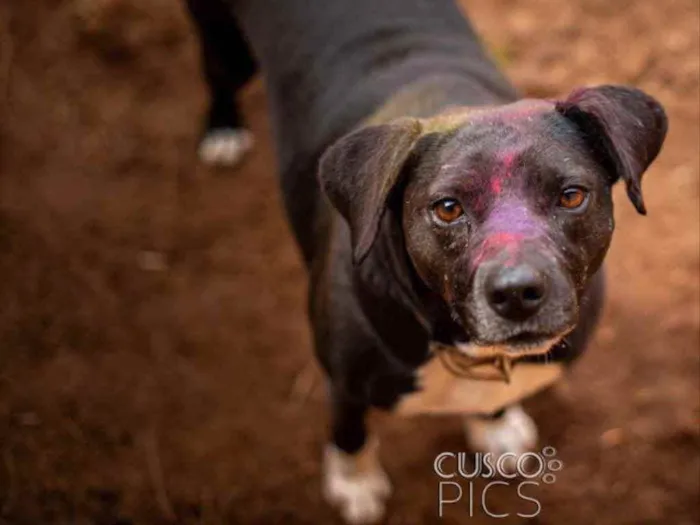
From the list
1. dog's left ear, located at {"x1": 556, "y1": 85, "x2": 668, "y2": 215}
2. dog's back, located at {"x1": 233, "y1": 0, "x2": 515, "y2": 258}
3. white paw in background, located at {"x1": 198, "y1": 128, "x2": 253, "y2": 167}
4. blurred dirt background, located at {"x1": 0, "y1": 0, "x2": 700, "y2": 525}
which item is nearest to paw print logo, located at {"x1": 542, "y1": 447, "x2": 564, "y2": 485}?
blurred dirt background, located at {"x1": 0, "y1": 0, "x2": 700, "y2": 525}

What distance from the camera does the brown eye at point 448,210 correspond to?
5.97ft

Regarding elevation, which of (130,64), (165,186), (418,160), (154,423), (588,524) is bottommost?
(588,524)

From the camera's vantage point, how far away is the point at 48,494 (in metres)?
2.80

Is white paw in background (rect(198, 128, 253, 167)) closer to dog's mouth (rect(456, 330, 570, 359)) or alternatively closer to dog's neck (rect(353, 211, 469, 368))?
dog's neck (rect(353, 211, 469, 368))

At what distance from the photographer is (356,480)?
8.97ft

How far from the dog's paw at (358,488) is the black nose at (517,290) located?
3.62 ft

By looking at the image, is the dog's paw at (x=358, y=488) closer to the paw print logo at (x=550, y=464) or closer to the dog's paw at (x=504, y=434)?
the dog's paw at (x=504, y=434)

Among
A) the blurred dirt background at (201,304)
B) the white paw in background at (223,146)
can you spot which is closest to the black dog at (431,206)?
the blurred dirt background at (201,304)

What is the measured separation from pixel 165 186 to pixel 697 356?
200 cm

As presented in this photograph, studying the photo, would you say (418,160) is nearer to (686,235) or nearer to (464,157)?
(464,157)

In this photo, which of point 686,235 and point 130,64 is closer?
point 686,235

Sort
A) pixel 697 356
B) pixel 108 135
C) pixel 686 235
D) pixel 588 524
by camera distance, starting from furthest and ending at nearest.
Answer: pixel 108 135 < pixel 686 235 < pixel 697 356 < pixel 588 524

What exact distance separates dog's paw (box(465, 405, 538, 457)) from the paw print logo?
5 centimetres

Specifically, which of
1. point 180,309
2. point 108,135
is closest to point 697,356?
point 180,309
